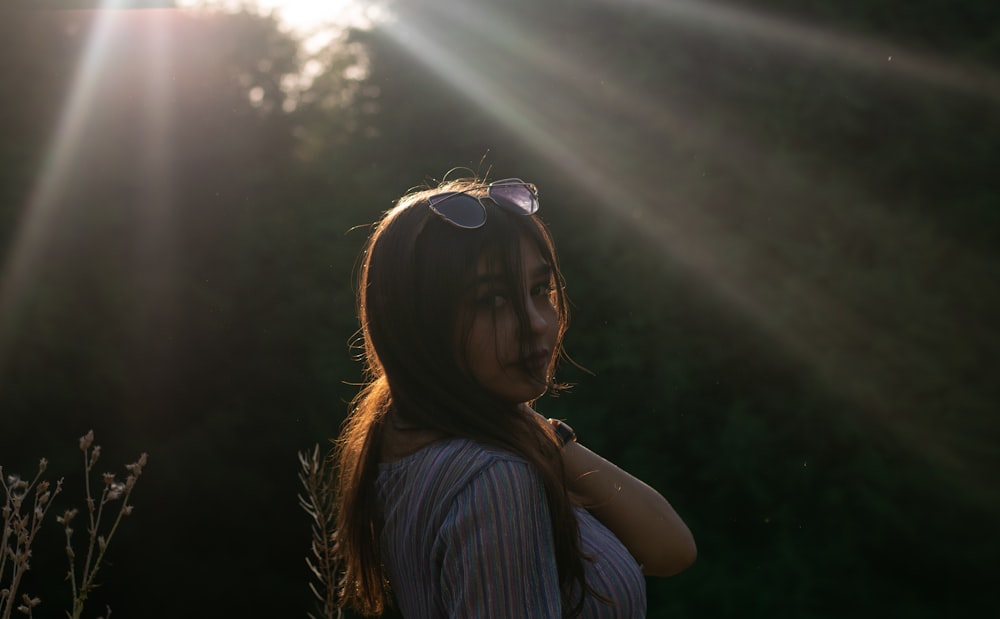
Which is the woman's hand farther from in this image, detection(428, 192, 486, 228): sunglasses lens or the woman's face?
detection(428, 192, 486, 228): sunglasses lens

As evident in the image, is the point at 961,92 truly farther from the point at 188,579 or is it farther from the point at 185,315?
the point at 188,579

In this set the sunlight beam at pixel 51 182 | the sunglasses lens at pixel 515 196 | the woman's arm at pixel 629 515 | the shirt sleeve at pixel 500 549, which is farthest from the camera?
the sunlight beam at pixel 51 182

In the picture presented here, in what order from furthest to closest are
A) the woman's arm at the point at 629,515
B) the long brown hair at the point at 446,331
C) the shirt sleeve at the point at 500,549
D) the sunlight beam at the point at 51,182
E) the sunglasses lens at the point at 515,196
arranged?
1. the sunlight beam at the point at 51,182
2. the woman's arm at the point at 629,515
3. the sunglasses lens at the point at 515,196
4. the long brown hair at the point at 446,331
5. the shirt sleeve at the point at 500,549

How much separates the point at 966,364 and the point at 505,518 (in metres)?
3.52

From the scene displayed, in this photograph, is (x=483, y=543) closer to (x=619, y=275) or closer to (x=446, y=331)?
(x=446, y=331)

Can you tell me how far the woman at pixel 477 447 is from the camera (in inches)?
49.3

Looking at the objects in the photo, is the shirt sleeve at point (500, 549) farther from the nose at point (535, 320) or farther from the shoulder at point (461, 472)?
the nose at point (535, 320)

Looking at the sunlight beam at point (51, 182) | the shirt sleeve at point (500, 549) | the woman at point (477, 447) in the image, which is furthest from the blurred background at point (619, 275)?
the shirt sleeve at point (500, 549)

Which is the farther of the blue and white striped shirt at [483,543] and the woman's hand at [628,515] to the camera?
the woman's hand at [628,515]

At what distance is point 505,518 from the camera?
1.24 m

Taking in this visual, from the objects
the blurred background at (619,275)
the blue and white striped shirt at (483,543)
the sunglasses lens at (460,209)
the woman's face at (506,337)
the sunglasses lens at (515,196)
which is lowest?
the blurred background at (619,275)

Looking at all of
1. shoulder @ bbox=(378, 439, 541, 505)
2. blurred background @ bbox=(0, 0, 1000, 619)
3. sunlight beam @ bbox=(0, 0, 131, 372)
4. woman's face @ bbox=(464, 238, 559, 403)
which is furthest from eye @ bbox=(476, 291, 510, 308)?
sunlight beam @ bbox=(0, 0, 131, 372)

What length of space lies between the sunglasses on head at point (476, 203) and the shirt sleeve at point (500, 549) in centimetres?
38

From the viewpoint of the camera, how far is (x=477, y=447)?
1.33m
